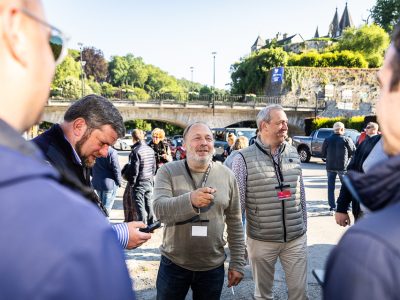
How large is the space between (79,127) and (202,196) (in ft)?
3.03

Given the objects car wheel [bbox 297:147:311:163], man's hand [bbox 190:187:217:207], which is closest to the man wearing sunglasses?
man's hand [bbox 190:187:217:207]

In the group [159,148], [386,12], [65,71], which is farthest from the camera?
[65,71]

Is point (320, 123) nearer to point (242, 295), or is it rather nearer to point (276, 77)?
point (276, 77)

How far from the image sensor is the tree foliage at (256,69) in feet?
171

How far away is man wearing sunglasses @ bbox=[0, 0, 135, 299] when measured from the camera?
64 centimetres

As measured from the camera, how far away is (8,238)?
0.64 m

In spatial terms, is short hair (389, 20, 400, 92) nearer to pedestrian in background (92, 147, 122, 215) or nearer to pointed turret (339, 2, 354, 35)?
pedestrian in background (92, 147, 122, 215)

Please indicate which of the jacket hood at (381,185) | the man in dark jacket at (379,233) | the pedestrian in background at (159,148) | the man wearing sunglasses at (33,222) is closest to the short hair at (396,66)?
the man in dark jacket at (379,233)

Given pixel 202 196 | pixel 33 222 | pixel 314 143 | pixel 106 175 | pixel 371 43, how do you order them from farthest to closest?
pixel 371 43, pixel 314 143, pixel 106 175, pixel 202 196, pixel 33 222

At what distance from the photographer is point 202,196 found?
256 centimetres

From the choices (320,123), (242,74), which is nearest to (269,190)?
(320,123)

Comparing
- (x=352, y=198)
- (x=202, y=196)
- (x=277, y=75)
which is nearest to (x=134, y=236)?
(x=202, y=196)

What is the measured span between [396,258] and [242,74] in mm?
58320

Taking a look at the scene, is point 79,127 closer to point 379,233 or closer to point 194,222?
point 194,222
